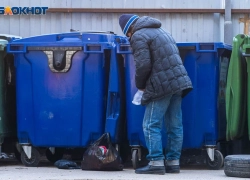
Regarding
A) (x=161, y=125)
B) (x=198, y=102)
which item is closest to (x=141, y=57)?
(x=161, y=125)

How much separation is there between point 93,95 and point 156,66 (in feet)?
3.01

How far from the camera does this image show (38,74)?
7.07m

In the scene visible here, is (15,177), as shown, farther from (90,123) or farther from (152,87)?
(152,87)

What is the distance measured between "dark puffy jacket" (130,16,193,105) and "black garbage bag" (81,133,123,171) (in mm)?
667

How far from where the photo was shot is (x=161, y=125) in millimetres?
6527

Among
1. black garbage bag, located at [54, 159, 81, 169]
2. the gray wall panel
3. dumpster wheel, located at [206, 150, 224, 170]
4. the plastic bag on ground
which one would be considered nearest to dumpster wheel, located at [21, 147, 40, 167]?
black garbage bag, located at [54, 159, 81, 169]

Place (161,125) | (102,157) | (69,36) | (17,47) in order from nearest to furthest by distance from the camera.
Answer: (161,125) < (102,157) < (17,47) < (69,36)

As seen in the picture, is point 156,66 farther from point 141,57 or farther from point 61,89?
point 61,89

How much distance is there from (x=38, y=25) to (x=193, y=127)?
16.9 ft

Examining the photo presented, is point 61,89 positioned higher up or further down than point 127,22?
further down

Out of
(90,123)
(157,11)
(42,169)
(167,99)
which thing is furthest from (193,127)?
(157,11)

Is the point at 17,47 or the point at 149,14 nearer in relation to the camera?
the point at 17,47

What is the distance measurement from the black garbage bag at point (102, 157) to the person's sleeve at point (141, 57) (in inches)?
31.6

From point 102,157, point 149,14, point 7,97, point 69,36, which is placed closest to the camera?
point 102,157
